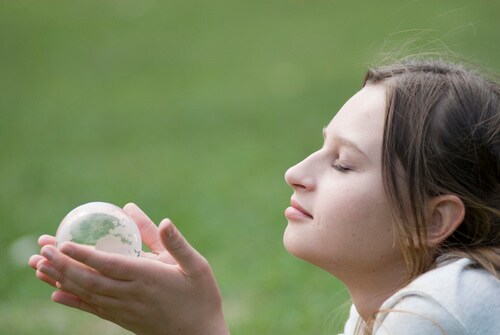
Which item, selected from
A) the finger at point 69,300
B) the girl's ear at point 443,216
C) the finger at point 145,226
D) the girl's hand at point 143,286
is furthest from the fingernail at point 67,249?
the girl's ear at point 443,216

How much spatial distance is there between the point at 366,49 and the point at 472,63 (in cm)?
842

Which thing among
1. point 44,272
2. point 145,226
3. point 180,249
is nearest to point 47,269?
point 44,272

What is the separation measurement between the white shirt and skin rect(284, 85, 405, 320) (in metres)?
0.18

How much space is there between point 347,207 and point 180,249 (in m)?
0.46

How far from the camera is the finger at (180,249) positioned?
2.30 m

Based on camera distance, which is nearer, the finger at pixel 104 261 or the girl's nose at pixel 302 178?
the finger at pixel 104 261

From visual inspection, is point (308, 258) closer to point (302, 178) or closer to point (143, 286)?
point (302, 178)

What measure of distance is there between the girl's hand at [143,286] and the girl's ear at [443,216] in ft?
1.93

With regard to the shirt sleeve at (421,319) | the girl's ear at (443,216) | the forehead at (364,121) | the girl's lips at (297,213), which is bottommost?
the shirt sleeve at (421,319)

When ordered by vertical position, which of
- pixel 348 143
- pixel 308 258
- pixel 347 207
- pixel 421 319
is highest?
pixel 348 143

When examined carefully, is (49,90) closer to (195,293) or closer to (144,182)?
(144,182)

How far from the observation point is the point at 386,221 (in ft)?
8.32

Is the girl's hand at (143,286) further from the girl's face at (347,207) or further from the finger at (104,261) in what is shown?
the girl's face at (347,207)

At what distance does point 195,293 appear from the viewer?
2.46 metres
